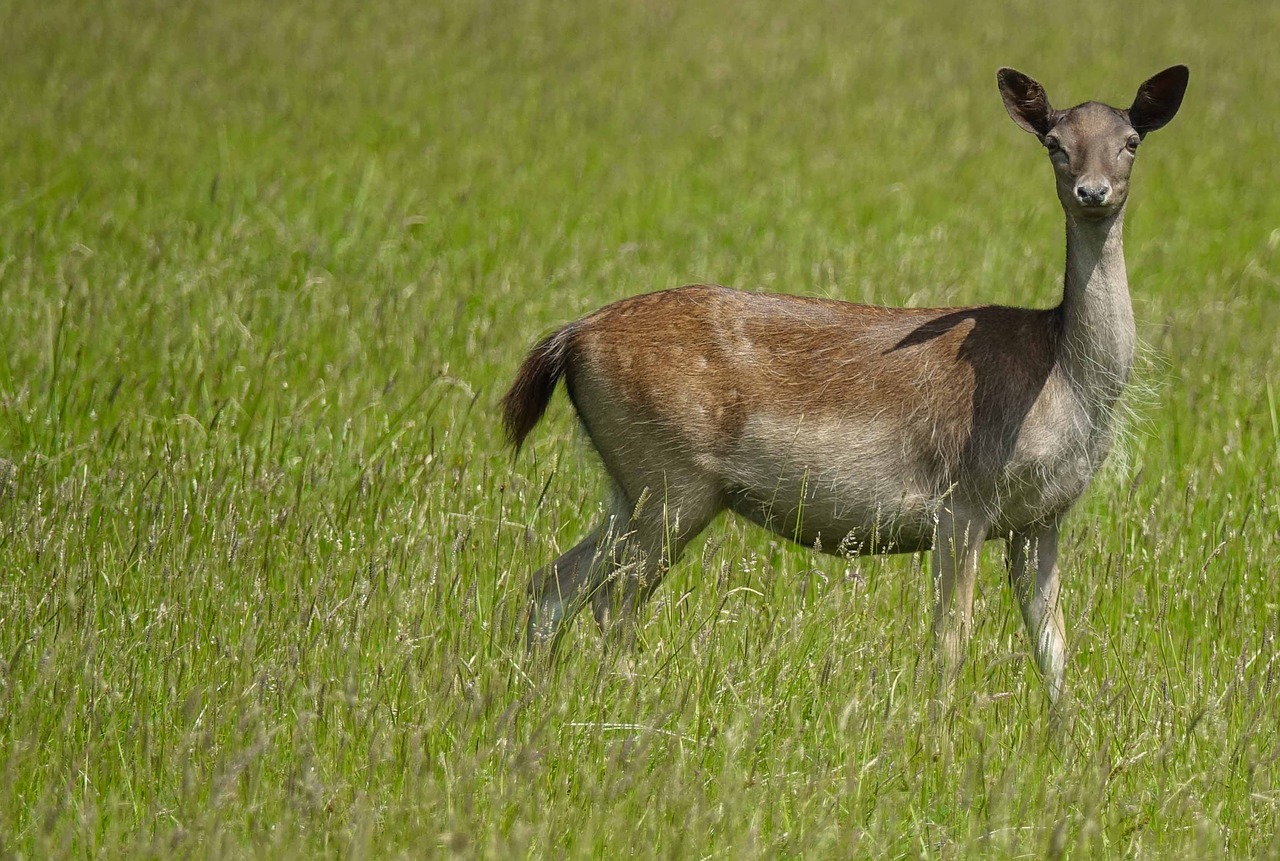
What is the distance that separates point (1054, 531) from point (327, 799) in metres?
2.37

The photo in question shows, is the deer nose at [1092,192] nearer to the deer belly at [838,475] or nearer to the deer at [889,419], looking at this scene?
the deer at [889,419]

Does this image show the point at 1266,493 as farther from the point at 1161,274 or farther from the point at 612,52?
the point at 612,52

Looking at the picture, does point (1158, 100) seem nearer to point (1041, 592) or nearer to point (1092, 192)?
point (1092, 192)

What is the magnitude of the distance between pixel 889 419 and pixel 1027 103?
101 centimetres

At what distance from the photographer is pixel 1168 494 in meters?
5.47

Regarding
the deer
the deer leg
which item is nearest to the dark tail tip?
the deer

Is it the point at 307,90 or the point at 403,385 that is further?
the point at 307,90

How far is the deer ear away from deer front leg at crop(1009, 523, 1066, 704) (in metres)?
1.19

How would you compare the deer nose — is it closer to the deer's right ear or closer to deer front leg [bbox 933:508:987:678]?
the deer's right ear

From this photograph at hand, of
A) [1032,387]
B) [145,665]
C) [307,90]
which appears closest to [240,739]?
[145,665]

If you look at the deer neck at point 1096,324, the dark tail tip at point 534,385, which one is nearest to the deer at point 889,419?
the deer neck at point 1096,324

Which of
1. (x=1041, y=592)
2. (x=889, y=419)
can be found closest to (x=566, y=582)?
(x=889, y=419)

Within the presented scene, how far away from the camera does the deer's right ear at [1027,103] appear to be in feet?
15.2

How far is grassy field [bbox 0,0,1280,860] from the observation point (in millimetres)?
3289
